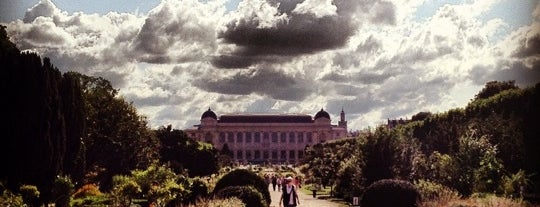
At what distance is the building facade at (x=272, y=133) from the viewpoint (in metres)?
148

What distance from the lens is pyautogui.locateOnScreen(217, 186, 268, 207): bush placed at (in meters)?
22.7

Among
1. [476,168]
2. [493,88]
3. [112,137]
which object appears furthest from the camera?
[493,88]

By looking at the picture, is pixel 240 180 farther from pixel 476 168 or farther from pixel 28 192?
pixel 476 168

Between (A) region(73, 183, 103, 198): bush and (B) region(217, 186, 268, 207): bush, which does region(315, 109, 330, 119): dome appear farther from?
(B) region(217, 186, 268, 207): bush

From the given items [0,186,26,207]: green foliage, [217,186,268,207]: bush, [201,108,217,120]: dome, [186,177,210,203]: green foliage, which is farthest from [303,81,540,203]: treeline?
[201,108,217,120]: dome

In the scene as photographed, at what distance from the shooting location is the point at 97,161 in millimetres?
40812

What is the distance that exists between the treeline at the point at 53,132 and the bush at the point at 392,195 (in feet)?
33.3

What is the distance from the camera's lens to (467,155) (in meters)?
27.6

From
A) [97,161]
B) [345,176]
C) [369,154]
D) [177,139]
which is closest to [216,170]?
[177,139]

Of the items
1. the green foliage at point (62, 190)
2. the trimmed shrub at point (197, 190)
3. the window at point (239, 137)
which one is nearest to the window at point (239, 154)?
the window at point (239, 137)

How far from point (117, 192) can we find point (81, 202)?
5.30 ft

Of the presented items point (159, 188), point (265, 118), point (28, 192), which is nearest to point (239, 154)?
point (265, 118)

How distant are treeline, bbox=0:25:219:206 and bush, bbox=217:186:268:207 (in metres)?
5.60

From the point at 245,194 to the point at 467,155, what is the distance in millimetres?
9472
